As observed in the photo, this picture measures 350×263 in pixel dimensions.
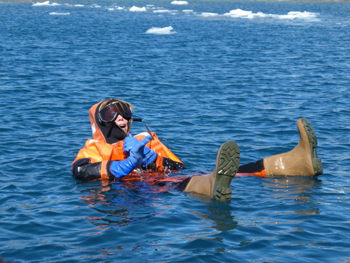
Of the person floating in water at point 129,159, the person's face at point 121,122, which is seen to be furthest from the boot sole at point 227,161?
the person's face at point 121,122

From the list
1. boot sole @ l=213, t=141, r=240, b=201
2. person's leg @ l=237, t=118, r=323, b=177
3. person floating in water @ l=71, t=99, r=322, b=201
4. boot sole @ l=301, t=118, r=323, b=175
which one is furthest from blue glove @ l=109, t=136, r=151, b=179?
boot sole @ l=301, t=118, r=323, b=175

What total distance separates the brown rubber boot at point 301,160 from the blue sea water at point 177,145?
215 mm

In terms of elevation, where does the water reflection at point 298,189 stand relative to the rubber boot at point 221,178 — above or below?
below

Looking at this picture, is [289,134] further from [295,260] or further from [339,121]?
[295,260]

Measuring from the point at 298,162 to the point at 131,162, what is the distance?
2.87 meters

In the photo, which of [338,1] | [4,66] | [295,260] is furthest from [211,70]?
[338,1]

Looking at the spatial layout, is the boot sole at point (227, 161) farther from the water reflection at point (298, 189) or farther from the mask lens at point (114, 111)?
the mask lens at point (114, 111)

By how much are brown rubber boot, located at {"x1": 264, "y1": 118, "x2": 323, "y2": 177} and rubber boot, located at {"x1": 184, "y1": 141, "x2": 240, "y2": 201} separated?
1686 millimetres

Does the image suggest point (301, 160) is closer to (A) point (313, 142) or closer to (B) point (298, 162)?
(B) point (298, 162)

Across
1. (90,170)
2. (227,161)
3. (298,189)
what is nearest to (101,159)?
(90,170)

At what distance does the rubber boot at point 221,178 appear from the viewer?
7.39 meters

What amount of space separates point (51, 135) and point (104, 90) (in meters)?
5.95

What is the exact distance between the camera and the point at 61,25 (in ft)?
144

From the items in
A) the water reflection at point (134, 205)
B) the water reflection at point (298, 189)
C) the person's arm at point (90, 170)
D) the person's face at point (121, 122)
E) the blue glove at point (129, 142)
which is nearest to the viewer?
the water reflection at point (134, 205)
